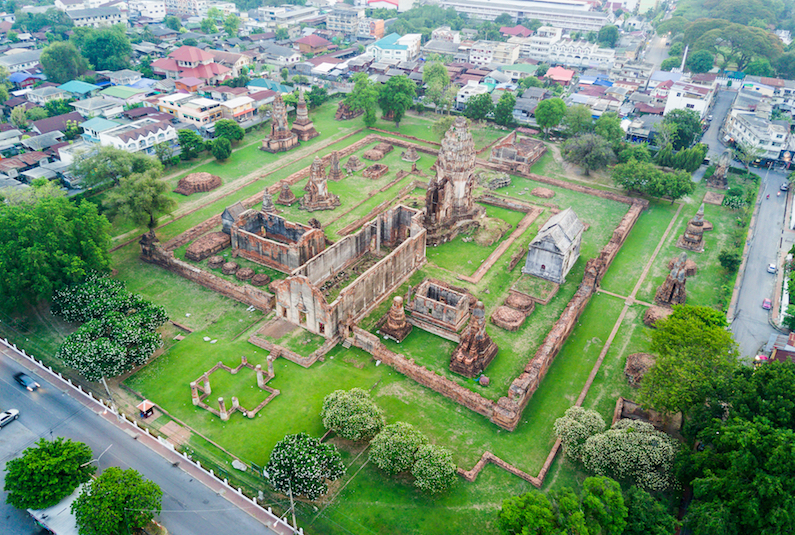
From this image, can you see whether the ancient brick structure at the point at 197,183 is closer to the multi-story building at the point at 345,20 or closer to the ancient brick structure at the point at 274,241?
the ancient brick structure at the point at 274,241

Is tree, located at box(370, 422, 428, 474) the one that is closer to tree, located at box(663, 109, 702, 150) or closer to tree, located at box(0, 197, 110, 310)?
tree, located at box(0, 197, 110, 310)

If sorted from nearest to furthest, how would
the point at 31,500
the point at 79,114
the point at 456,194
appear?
the point at 31,500 < the point at 456,194 < the point at 79,114

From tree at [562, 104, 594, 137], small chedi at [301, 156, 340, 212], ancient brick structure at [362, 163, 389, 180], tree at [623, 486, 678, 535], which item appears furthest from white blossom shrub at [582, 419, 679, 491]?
tree at [562, 104, 594, 137]

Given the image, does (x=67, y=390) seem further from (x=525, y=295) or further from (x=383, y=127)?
(x=383, y=127)

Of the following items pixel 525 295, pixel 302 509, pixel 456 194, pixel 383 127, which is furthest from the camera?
pixel 383 127

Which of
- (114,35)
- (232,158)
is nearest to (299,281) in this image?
(232,158)

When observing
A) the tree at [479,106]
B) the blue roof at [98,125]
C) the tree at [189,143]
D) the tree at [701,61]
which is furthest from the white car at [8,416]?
the tree at [701,61]

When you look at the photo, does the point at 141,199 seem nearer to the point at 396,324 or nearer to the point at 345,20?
the point at 396,324
